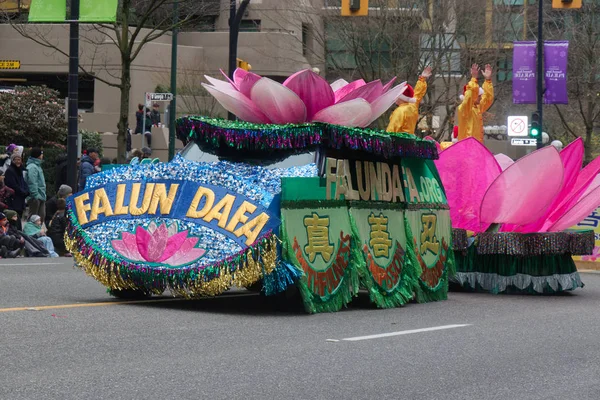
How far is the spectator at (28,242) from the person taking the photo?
18953 millimetres

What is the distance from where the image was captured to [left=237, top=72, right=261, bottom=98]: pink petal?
12.0m

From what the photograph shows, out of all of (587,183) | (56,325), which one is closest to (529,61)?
(587,183)

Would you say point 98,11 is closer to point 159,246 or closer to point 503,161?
point 503,161

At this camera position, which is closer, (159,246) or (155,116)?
(159,246)

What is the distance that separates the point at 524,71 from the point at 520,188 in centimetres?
1812

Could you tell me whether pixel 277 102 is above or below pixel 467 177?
above

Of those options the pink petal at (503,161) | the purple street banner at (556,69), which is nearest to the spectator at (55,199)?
the pink petal at (503,161)

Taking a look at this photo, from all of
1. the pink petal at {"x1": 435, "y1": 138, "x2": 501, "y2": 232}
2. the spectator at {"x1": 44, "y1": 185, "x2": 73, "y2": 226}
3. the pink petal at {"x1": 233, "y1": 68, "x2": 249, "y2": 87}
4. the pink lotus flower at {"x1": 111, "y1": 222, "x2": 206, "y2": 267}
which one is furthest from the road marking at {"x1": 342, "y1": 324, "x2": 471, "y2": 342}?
the spectator at {"x1": 44, "y1": 185, "x2": 73, "y2": 226}

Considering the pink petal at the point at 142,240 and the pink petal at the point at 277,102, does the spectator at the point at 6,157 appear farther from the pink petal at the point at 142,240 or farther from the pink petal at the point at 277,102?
the pink petal at the point at 142,240

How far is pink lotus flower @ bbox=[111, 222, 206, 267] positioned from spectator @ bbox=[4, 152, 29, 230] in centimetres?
1047

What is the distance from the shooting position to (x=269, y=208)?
10.5 meters

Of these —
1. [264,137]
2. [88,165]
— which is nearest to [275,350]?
[264,137]

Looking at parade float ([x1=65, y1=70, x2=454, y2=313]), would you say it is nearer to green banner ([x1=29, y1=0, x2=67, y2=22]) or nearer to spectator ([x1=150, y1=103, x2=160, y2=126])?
green banner ([x1=29, y1=0, x2=67, y2=22])

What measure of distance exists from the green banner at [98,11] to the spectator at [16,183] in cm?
286
